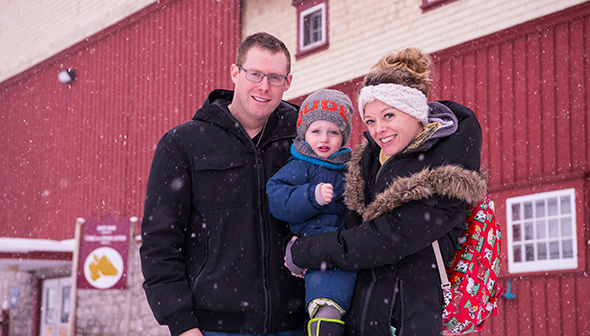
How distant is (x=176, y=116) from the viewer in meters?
17.5

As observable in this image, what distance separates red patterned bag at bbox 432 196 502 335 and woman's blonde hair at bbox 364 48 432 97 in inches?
25.6

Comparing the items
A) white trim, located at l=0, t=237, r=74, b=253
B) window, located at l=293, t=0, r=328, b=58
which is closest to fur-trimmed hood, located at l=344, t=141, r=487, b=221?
window, located at l=293, t=0, r=328, b=58

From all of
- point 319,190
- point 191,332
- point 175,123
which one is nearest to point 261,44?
point 319,190

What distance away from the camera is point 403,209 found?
291 centimetres

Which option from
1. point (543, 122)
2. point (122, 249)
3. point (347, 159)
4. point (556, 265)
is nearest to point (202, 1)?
point (122, 249)

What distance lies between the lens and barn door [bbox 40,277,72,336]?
722 inches

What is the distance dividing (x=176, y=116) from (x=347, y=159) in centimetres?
1444

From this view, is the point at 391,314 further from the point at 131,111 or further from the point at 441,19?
the point at 131,111

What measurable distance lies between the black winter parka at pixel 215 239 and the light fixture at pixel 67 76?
18.8m

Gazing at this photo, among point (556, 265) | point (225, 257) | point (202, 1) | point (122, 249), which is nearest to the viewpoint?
point (225, 257)

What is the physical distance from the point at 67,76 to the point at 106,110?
2.17m

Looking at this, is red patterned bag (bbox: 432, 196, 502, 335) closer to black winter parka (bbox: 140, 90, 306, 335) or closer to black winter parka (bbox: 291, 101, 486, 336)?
black winter parka (bbox: 291, 101, 486, 336)

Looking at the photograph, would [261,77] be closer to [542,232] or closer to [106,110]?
[542,232]

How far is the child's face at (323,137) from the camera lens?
3490 millimetres
